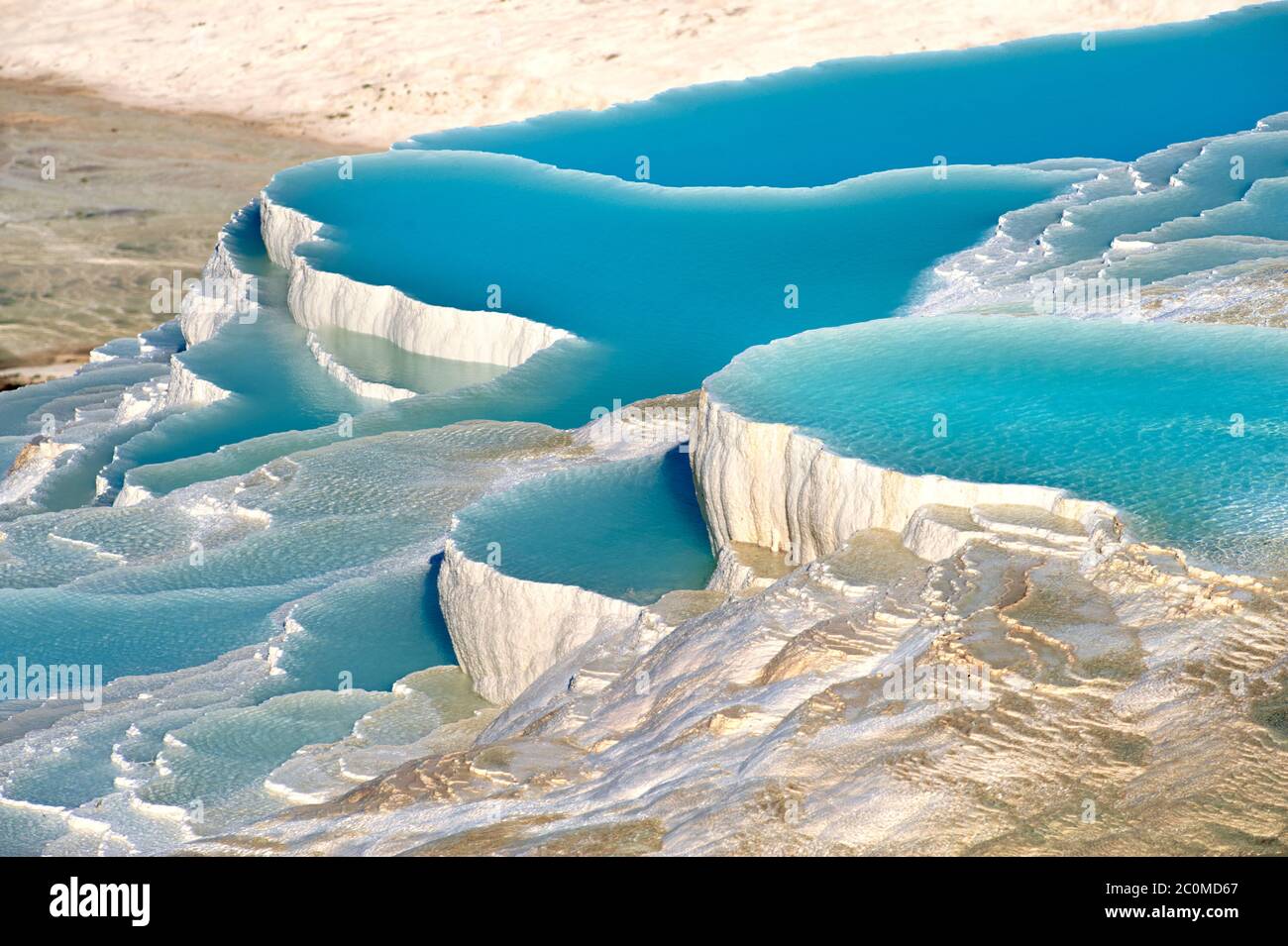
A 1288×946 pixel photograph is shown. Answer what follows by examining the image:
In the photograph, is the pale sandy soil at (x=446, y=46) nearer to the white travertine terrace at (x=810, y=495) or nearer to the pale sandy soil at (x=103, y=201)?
the pale sandy soil at (x=103, y=201)

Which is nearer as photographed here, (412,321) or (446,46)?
(412,321)

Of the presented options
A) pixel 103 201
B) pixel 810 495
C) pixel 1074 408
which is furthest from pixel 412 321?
pixel 103 201

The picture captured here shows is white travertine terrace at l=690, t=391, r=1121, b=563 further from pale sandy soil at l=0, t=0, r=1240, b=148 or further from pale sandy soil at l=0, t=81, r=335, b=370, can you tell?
pale sandy soil at l=0, t=81, r=335, b=370

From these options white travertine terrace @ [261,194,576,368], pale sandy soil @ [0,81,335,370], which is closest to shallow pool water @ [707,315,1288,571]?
white travertine terrace @ [261,194,576,368]

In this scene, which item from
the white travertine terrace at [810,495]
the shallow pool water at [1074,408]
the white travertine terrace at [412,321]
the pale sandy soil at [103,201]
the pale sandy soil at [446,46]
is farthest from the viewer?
the pale sandy soil at [103,201]

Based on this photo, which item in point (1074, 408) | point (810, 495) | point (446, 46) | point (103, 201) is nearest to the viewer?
point (810, 495)

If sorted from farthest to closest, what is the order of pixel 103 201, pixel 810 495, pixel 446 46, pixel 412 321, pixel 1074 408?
pixel 103 201, pixel 446 46, pixel 412 321, pixel 1074 408, pixel 810 495

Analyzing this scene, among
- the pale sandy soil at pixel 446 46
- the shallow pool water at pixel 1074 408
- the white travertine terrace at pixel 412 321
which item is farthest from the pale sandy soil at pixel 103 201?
the shallow pool water at pixel 1074 408

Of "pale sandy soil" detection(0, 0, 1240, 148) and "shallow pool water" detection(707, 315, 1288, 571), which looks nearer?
"shallow pool water" detection(707, 315, 1288, 571)

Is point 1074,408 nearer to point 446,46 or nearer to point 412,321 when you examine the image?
point 412,321
